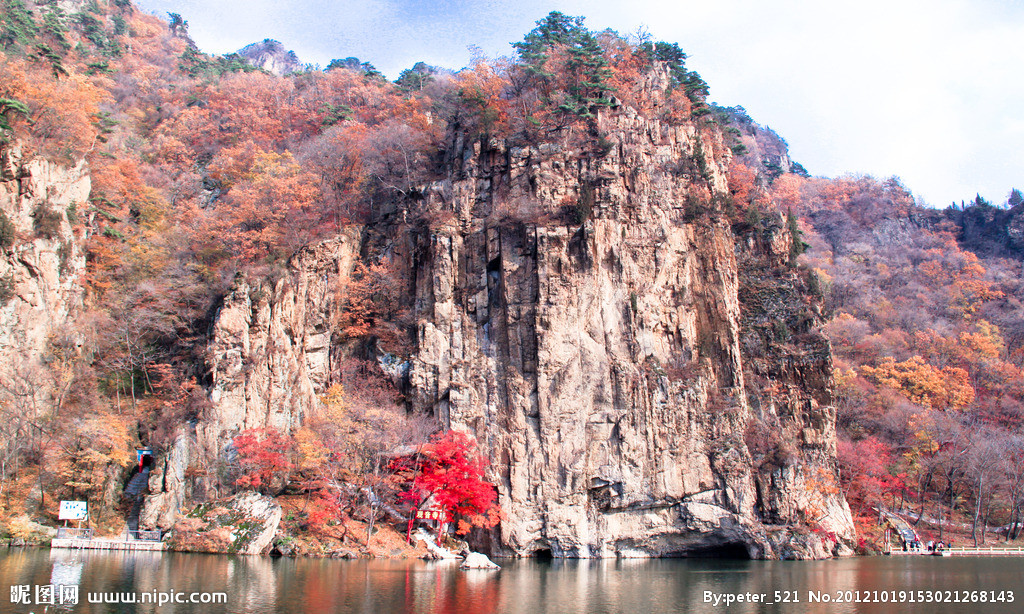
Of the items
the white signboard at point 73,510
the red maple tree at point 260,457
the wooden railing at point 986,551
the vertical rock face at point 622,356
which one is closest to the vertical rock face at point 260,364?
the red maple tree at point 260,457

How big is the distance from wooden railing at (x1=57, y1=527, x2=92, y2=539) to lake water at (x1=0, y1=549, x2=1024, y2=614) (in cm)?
323

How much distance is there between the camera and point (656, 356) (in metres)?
40.3

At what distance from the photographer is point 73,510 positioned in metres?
31.5

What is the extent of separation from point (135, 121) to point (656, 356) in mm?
52291

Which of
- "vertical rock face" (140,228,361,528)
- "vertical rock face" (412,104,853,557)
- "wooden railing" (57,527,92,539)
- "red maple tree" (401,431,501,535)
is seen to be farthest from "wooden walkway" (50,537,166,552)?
"vertical rock face" (412,104,853,557)

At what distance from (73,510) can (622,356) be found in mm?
29260

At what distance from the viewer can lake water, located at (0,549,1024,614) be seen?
16.8 m

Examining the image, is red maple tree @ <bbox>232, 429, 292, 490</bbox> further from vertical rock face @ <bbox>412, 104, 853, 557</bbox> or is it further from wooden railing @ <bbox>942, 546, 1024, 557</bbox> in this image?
wooden railing @ <bbox>942, 546, 1024, 557</bbox>

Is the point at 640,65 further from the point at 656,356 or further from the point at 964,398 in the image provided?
the point at 964,398

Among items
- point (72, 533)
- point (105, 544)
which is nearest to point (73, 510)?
point (72, 533)

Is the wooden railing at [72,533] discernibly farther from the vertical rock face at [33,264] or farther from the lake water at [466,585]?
the vertical rock face at [33,264]

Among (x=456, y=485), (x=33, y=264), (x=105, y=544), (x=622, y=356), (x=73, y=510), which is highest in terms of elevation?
(x=33, y=264)

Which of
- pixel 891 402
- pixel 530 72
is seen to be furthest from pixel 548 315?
pixel 891 402

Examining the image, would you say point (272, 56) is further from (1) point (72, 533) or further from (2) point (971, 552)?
(2) point (971, 552)
